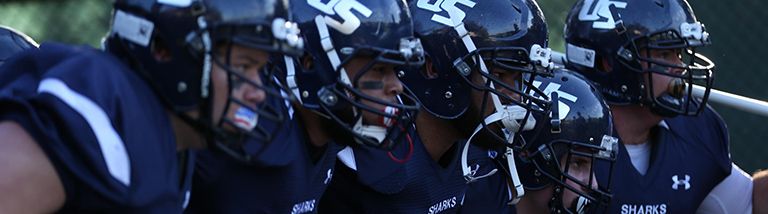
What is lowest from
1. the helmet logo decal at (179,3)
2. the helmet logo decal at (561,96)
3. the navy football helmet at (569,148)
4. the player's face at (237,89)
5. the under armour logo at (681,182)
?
the under armour logo at (681,182)

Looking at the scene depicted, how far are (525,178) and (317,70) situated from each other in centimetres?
102

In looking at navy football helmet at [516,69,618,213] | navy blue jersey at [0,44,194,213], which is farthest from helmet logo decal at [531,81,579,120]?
navy blue jersey at [0,44,194,213]

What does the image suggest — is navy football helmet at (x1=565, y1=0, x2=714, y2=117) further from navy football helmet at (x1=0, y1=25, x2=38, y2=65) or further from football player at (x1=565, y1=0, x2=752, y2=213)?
navy football helmet at (x1=0, y1=25, x2=38, y2=65)

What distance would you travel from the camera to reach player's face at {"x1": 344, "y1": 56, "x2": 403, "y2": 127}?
10.8 feet

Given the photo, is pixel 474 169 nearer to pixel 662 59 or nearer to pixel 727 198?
pixel 662 59

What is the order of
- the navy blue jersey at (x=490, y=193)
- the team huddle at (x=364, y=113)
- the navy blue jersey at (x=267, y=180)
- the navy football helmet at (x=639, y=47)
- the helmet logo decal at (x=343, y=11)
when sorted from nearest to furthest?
1. the team huddle at (x=364, y=113)
2. the navy blue jersey at (x=267, y=180)
3. the helmet logo decal at (x=343, y=11)
4. the navy blue jersey at (x=490, y=193)
5. the navy football helmet at (x=639, y=47)

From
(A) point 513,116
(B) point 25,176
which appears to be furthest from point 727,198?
(B) point 25,176

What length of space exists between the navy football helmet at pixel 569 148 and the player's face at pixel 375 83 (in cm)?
73

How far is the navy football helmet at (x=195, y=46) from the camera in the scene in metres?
2.65

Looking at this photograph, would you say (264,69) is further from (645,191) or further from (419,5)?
(645,191)

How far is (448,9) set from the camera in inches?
151

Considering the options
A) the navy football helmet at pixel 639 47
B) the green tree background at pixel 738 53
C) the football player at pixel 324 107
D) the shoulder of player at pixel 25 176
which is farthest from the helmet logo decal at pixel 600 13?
the shoulder of player at pixel 25 176

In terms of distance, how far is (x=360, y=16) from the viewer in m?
3.38

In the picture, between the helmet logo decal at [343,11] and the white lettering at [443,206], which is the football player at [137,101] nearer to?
the helmet logo decal at [343,11]
